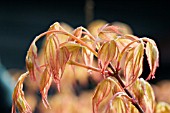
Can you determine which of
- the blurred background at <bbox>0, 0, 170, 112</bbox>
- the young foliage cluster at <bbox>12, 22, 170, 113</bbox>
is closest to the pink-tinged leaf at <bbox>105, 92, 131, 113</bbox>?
the young foliage cluster at <bbox>12, 22, 170, 113</bbox>

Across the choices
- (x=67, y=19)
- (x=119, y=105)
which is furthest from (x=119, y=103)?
(x=67, y=19)

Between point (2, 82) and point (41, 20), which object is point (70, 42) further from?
point (41, 20)

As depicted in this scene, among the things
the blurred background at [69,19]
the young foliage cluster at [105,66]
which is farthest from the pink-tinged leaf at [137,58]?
the blurred background at [69,19]

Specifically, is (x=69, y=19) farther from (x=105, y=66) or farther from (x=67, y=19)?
(x=105, y=66)

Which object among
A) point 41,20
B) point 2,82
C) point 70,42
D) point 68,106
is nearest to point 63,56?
point 70,42

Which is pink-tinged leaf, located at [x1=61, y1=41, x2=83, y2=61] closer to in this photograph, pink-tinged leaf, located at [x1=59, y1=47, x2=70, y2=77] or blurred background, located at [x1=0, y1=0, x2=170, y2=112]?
pink-tinged leaf, located at [x1=59, y1=47, x2=70, y2=77]

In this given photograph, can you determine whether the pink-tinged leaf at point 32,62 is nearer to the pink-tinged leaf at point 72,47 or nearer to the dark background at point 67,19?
the pink-tinged leaf at point 72,47
